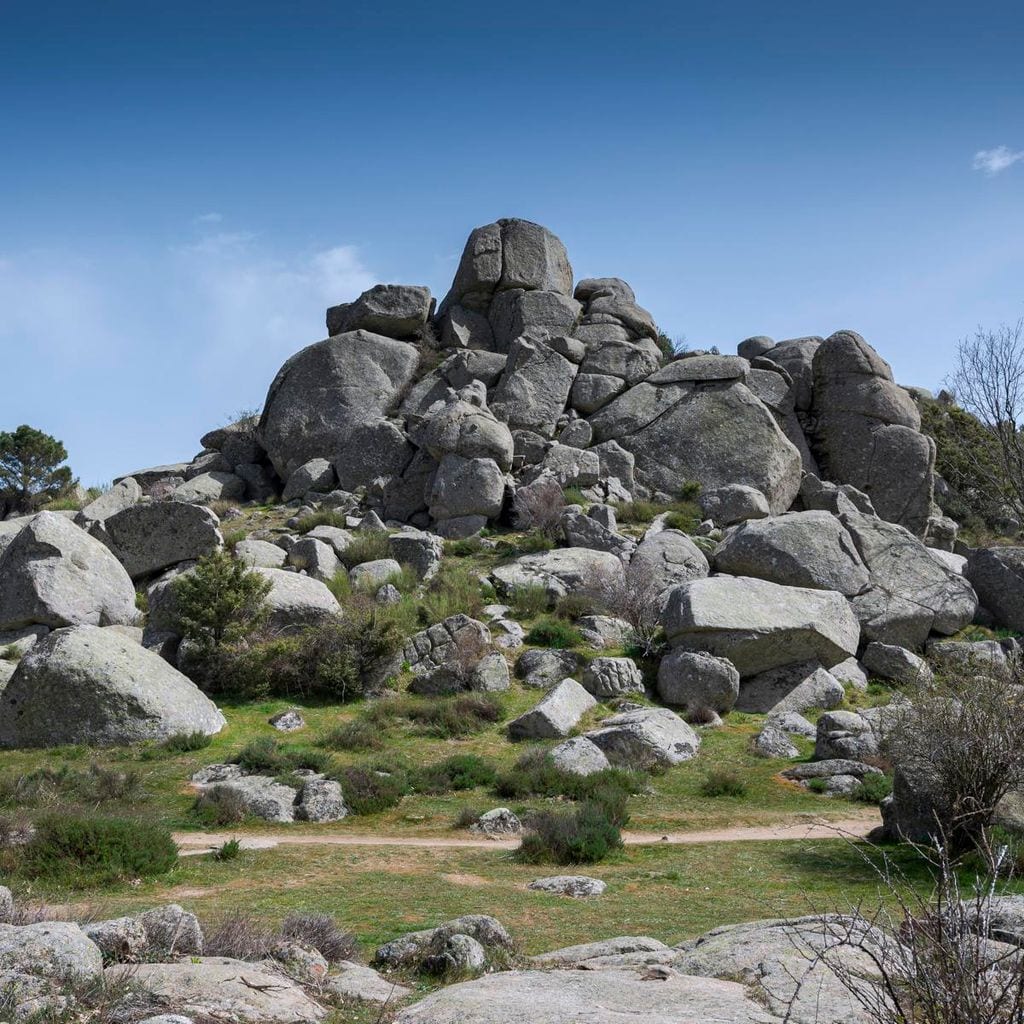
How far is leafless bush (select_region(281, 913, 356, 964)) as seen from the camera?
7.87 metres

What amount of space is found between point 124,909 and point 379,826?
652cm

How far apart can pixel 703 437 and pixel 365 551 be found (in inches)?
650

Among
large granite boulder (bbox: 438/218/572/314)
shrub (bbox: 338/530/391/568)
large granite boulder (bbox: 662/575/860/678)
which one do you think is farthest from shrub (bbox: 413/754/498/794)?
large granite boulder (bbox: 438/218/572/314)

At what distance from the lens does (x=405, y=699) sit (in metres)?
22.4

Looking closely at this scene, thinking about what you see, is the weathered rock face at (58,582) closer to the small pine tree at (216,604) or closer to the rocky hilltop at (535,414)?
the small pine tree at (216,604)

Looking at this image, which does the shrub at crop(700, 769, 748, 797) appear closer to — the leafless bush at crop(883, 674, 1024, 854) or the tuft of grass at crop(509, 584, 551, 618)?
the leafless bush at crop(883, 674, 1024, 854)

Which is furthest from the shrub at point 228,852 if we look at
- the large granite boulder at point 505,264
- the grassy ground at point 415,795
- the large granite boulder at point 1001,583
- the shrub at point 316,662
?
the large granite boulder at point 505,264

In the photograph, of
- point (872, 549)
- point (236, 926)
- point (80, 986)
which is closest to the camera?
point (80, 986)

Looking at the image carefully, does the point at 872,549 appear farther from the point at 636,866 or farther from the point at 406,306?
the point at 406,306

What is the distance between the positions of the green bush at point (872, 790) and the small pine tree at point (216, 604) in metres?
14.6

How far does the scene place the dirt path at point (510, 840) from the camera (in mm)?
14008

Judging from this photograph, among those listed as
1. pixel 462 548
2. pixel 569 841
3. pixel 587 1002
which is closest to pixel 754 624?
pixel 462 548

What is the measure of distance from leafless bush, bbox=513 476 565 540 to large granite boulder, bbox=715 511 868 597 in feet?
19.0

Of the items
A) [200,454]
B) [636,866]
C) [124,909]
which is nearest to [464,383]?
[200,454]
